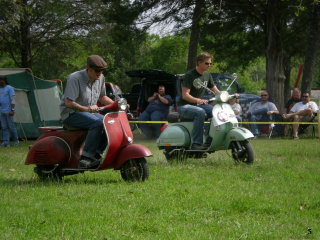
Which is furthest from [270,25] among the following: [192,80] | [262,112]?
[192,80]

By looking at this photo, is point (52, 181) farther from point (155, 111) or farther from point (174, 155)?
point (155, 111)

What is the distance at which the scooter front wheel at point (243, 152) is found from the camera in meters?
9.05

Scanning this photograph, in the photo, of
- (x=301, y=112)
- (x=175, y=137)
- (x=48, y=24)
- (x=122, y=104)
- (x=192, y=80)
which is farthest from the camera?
(x=48, y=24)

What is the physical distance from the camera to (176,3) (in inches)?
758

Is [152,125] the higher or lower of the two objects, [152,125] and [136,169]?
the lower

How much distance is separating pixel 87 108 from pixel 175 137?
2820 mm

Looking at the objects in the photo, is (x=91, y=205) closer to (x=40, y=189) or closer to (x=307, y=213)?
(x=40, y=189)

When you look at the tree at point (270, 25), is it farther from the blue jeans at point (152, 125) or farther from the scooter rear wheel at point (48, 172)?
the scooter rear wheel at point (48, 172)

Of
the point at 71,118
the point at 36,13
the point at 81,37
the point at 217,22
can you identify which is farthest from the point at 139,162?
the point at 81,37

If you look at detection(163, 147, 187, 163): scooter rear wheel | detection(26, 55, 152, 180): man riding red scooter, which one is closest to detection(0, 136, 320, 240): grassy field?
detection(26, 55, 152, 180): man riding red scooter

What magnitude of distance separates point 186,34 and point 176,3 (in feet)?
4.75

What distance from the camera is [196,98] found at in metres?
9.30

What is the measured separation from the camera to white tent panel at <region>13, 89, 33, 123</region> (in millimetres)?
16891

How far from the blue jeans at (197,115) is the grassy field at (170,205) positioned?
1042 millimetres
